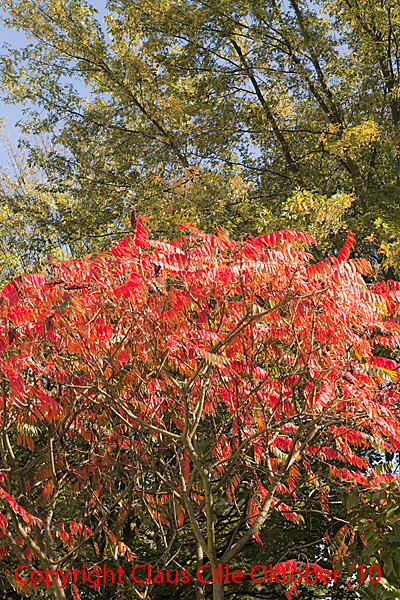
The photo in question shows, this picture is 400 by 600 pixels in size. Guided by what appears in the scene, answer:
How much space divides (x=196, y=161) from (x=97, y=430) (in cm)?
739

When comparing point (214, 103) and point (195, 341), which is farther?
point (214, 103)

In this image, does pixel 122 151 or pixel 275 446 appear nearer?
pixel 275 446

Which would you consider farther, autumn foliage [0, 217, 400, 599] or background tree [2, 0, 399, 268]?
background tree [2, 0, 399, 268]

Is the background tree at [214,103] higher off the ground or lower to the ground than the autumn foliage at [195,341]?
→ higher

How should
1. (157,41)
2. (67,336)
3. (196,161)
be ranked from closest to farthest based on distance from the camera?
(67,336) → (157,41) → (196,161)

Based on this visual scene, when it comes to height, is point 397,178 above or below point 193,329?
above

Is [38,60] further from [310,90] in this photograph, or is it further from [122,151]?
[310,90]

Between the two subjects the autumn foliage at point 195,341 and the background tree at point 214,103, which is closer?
the autumn foliage at point 195,341

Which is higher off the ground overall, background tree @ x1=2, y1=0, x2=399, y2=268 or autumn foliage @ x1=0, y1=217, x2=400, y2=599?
background tree @ x1=2, y1=0, x2=399, y2=268

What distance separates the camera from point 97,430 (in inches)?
195

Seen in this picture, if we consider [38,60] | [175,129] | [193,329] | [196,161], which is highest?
[38,60]

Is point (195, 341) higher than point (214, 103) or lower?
lower

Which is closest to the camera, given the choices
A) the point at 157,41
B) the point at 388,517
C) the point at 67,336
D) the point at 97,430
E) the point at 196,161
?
the point at 388,517

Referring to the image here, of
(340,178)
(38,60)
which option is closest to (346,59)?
(340,178)
